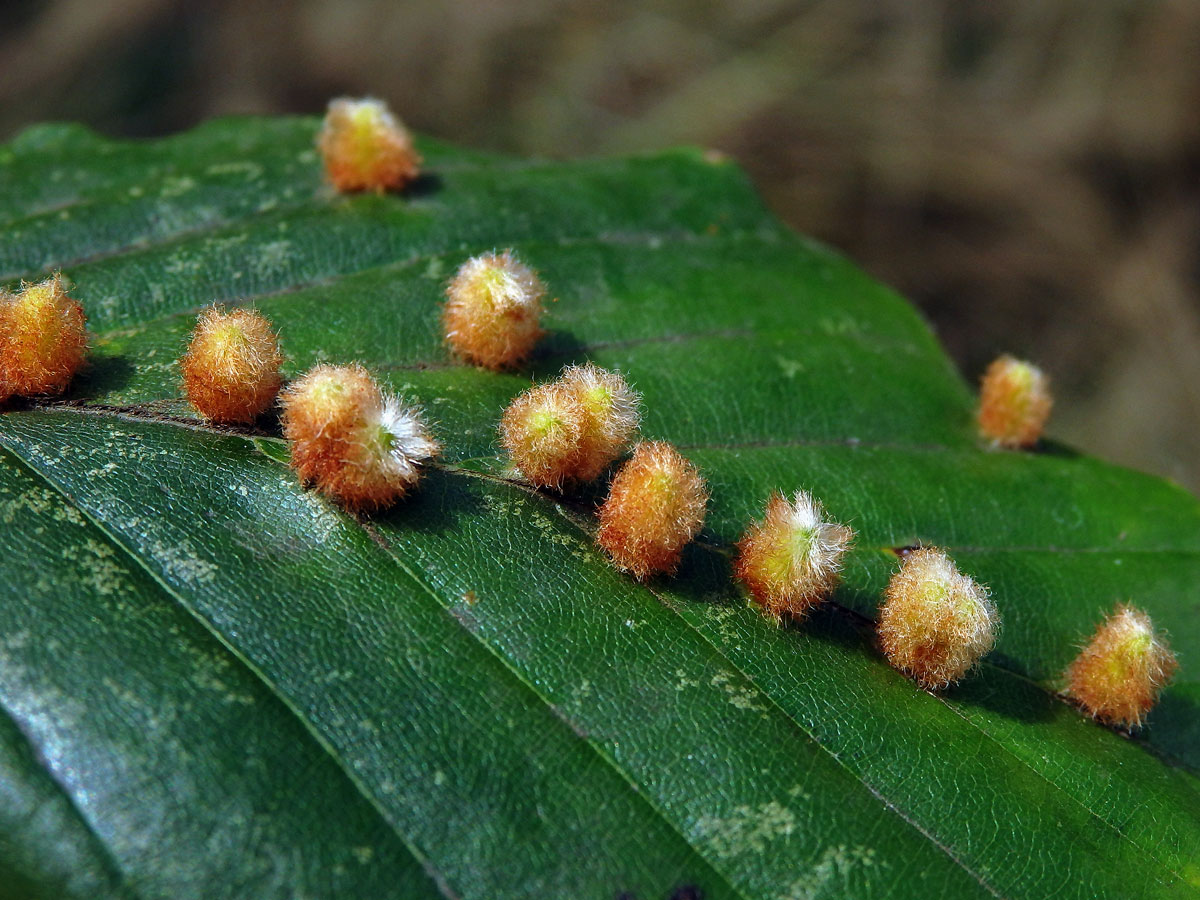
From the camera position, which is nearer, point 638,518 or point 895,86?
point 638,518

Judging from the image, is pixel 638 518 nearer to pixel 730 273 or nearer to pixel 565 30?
pixel 730 273

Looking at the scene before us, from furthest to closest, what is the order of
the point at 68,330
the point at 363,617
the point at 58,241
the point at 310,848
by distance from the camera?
1. the point at 58,241
2. the point at 68,330
3. the point at 363,617
4. the point at 310,848

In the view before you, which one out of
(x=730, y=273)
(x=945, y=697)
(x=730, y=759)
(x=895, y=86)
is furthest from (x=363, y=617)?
(x=895, y=86)

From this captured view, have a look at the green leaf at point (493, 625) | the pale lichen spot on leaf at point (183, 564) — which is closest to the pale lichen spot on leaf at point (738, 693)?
the green leaf at point (493, 625)

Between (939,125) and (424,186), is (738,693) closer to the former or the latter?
(424,186)

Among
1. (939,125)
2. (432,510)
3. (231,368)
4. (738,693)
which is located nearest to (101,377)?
(231,368)

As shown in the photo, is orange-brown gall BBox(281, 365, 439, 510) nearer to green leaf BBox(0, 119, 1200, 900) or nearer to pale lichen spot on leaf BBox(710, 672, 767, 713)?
green leaf BBox(0, 119, 1200, 900)

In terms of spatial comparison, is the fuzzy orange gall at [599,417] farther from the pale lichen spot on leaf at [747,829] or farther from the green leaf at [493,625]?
the pale lichen spot on leaf at [747,829]
